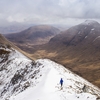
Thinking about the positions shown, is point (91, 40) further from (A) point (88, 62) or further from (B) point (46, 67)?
(B) point (46, 67)

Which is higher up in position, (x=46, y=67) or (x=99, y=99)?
(x=46, y=67)

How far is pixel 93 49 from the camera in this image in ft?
546

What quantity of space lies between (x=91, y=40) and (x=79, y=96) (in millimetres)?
177407

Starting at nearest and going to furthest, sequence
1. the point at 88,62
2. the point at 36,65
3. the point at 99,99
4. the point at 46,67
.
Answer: the point at 99,99 < the point at 46,67 < the point at 36,65 < the point at 88,62

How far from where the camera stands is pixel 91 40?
193m

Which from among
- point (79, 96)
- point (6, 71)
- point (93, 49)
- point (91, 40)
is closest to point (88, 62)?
point (93, 49)

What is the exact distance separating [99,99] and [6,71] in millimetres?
39571

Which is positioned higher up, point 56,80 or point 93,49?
point 93,49

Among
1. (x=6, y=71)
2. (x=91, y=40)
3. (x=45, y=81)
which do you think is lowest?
(x=45, y=81)

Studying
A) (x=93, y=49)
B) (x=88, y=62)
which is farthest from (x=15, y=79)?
(x=93, y=49)

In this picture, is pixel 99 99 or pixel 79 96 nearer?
pixel 99 99

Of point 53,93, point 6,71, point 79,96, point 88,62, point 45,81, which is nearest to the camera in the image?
point 79,96

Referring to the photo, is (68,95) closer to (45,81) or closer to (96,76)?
(45,81)

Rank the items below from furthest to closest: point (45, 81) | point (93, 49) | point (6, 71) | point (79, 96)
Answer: point (93, 49) → point (6, 71) → point (45, 81) → point (79, 96)
